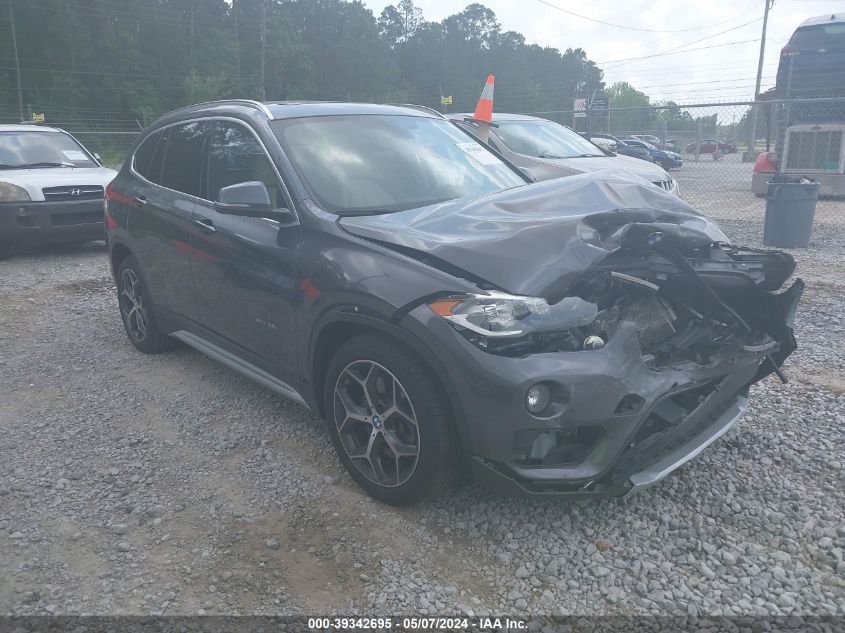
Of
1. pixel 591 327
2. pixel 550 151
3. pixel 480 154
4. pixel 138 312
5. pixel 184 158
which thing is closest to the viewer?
pixel 591 327

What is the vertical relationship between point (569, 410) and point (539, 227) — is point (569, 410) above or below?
below

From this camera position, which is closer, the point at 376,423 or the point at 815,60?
the point at 376,423

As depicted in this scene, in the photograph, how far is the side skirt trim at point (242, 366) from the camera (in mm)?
Result: 3726

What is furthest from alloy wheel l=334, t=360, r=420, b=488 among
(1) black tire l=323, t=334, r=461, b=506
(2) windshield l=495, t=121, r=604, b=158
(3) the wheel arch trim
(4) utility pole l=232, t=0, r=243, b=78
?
(4) utility pole l=232, t=0, r=243, b=78

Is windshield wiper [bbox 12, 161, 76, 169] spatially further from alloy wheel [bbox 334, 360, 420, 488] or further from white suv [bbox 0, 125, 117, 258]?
alloy wheel [bbox 334, 360, 420, 488]

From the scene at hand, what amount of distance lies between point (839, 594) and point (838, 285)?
18.2ft

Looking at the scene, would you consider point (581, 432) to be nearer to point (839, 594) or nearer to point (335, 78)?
point (839, 594)

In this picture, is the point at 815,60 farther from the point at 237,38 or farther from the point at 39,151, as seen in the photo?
the point at 237,38

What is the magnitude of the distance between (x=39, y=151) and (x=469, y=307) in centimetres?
954

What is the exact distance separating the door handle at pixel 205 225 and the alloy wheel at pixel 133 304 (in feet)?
4.02

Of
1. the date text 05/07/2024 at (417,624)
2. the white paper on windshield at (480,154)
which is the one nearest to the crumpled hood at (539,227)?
the white paper on windshield at (480,154)

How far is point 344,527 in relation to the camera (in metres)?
3.12

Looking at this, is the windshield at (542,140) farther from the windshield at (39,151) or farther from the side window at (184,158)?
the windshield at (39,151)

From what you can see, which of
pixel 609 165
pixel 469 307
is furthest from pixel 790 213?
pixel 469 307
